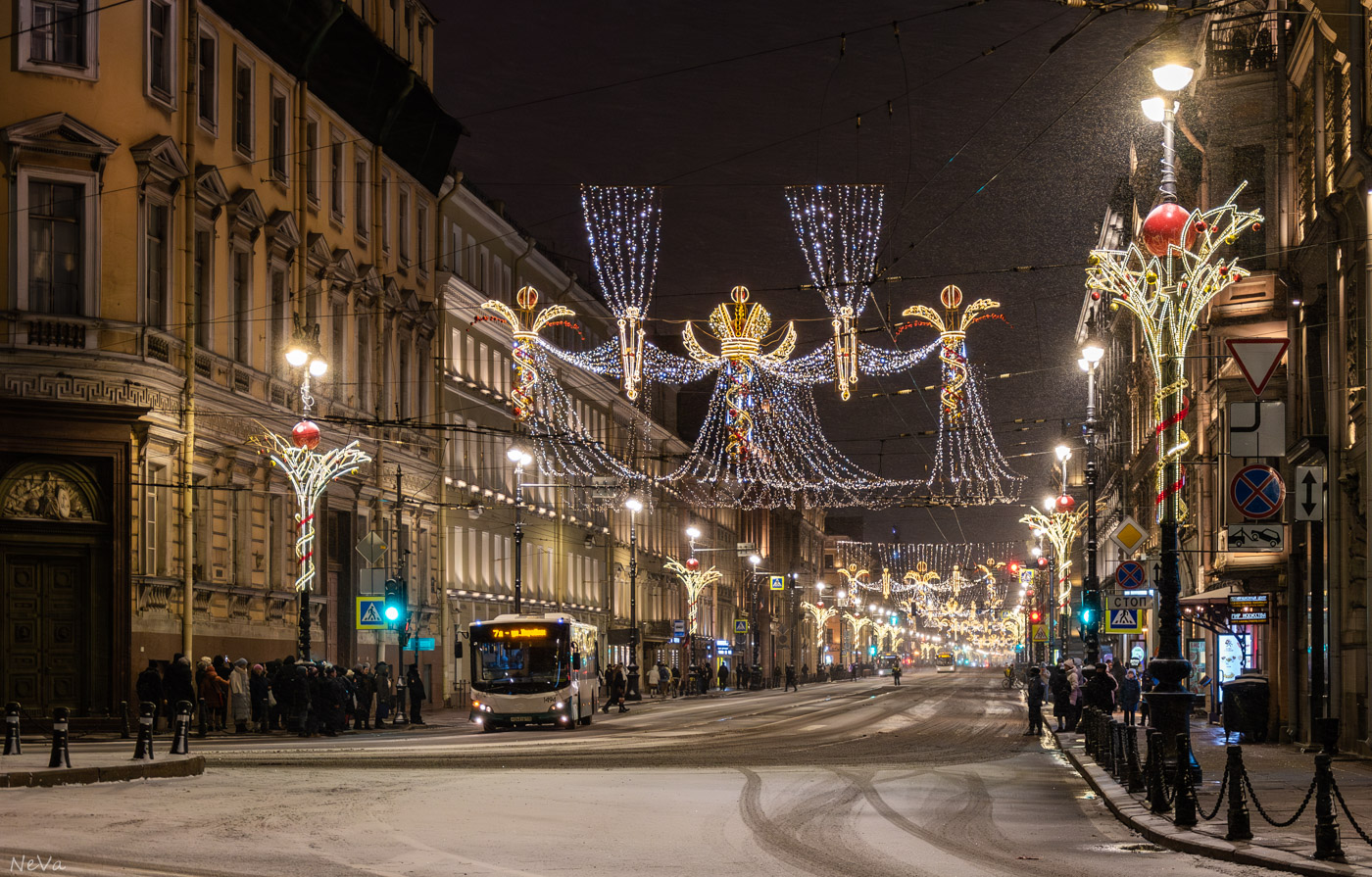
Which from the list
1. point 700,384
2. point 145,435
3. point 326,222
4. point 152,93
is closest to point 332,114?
point 326,222

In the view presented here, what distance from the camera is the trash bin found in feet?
104

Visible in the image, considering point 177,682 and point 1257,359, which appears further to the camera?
point 177,682

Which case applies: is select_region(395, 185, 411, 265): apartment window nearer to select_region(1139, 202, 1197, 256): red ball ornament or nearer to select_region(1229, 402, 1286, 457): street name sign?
select_region(1229, 402, 1286, 457): street name sign

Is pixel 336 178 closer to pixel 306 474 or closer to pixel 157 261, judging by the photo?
pixel 306 474

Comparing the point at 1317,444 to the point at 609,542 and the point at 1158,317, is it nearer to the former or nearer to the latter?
the point at 1158,317

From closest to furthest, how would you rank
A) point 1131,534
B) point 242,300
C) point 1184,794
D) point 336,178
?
point 1184,794 → point 1131,534 → point 242,300 → point 336,178

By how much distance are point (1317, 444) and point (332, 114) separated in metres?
27.2

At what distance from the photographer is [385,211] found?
49844mm

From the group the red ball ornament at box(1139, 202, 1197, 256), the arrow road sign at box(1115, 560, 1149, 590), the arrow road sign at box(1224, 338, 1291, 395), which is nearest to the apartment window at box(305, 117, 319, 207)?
the arrow road sign at box(1115, 560, 1149, 590)

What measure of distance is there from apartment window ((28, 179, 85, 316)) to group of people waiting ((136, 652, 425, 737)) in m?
7.18

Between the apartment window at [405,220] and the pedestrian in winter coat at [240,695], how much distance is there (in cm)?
1982

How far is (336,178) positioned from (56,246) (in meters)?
13.9

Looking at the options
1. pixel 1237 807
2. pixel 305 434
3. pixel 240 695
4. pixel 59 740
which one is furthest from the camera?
pixel 305 434

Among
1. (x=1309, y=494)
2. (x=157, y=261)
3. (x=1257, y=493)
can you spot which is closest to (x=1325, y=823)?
(x=1257, y=493)
